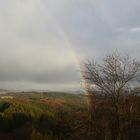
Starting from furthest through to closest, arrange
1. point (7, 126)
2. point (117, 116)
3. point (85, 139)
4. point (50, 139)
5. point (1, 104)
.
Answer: point (1, 104) < point (7, 126) < point (50, 139) < point (85, 139) < point (117, 116)

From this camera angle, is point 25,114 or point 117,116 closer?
point 117,116

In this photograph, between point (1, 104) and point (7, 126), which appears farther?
point (1, 104)

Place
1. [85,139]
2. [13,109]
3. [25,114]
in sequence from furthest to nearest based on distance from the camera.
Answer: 1. [13,109]
2. [25,114]
3. [85,139]

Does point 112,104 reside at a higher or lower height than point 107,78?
lower

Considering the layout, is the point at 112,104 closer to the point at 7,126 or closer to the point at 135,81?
the point at 135,81

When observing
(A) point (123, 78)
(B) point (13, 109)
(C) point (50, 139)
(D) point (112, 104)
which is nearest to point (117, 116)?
(D) point (112, 104)

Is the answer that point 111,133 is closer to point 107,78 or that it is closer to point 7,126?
point 107,78

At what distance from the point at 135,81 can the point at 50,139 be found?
27.9m

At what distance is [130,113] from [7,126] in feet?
277

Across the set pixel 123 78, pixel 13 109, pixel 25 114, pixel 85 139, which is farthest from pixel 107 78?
pixel 13 109

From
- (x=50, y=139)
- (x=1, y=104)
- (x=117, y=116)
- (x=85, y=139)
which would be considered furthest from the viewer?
(x=1, y=104)

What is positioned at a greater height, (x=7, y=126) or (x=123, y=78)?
(x=123, y=78)

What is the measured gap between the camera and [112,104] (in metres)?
20.5

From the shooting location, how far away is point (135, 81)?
2112cm
